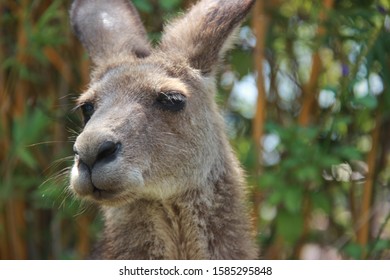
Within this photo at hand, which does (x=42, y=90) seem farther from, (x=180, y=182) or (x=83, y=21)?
(x=180, y=182)

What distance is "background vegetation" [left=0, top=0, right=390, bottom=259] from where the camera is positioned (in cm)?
526

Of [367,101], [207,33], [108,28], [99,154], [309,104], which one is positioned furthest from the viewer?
[309,104]

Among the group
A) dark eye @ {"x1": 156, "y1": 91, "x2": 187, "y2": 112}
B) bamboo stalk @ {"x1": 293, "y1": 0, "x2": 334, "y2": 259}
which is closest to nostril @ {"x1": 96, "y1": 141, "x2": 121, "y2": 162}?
dark eye @ {"x1": 156, "y1": 91, "x2": 187, "y2": 112}

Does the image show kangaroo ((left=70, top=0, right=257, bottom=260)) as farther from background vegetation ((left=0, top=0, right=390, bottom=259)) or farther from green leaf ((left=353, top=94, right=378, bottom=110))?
green leaf ((left=353, top=94, right=378, bottom=110))

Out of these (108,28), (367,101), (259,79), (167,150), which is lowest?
(259,79)

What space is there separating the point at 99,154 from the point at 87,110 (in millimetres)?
631

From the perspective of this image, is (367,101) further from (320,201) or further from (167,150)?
(167,150)

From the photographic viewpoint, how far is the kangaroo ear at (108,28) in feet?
15.3

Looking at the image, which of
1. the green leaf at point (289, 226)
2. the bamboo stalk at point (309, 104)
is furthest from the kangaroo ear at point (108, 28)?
the green leaf at point (289, 226)

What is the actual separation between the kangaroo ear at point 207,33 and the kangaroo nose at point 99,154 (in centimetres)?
86

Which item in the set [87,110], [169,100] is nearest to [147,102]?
[169,100]

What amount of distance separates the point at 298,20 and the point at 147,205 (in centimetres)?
259

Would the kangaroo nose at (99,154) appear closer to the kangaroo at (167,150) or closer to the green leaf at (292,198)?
the kangaroo at (167,150)

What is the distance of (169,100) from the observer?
4.18 metres
